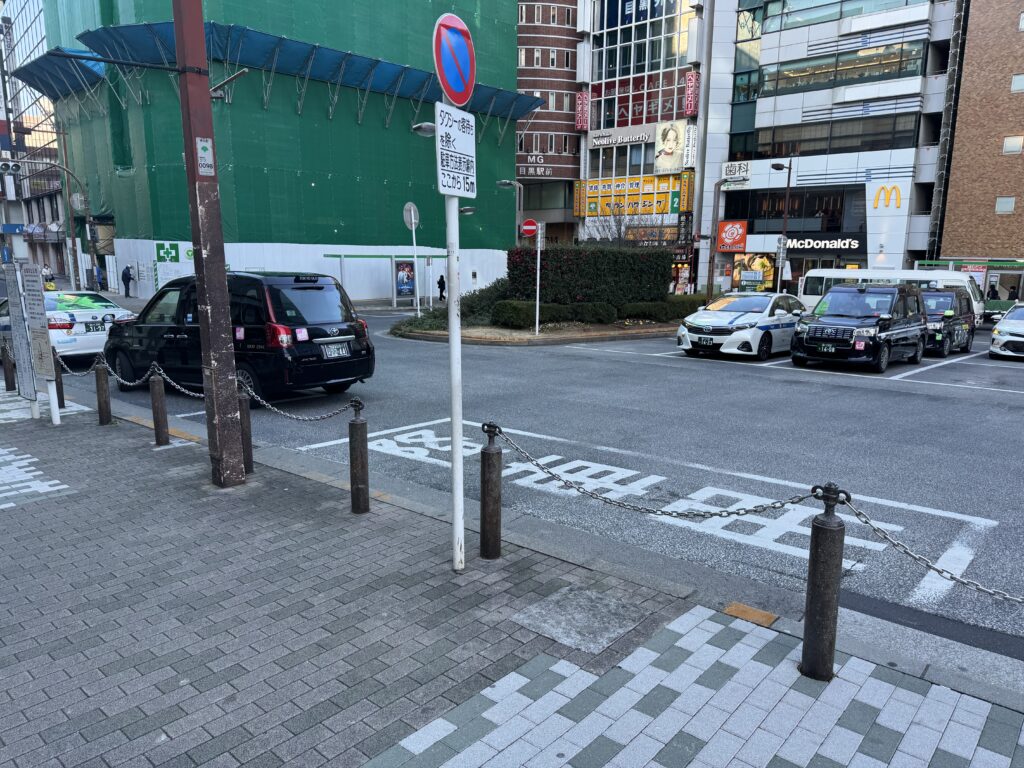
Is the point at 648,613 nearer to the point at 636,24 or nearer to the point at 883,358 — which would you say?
the point at 883,358

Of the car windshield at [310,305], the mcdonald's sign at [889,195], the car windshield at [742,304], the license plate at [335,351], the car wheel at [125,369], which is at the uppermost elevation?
the mcdonald's sign at [889,195]

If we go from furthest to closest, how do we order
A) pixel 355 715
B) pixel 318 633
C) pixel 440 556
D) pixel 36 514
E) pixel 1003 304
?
pixel 1003 304 < pixel 36 514 < pixel 440 556 < pixel 318 633 < pixel 355 715

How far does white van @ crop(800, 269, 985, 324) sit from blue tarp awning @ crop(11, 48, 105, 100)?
37.3 m

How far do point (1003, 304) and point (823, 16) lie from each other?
21.7 meters

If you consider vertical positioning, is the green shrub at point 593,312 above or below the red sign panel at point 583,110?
below

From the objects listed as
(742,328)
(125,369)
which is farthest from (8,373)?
(742,328)

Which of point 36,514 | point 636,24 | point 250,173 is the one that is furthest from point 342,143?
point 36,514

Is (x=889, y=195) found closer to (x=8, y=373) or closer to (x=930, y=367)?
(x=930, y=367)

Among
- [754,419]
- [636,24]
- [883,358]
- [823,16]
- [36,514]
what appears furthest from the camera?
[636,24]

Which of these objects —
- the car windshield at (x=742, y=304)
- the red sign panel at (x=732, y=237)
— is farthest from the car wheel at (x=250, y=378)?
the red sign panel at (x=732, y=237)

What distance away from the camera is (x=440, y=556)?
4.77 meters

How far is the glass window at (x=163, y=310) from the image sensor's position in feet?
34.5

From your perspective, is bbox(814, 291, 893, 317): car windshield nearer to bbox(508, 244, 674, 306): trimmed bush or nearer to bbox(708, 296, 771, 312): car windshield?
bbox(708, 296, 771, 312): car windshield

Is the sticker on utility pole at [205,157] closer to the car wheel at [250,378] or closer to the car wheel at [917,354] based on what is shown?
the car wheel at [250,378]
